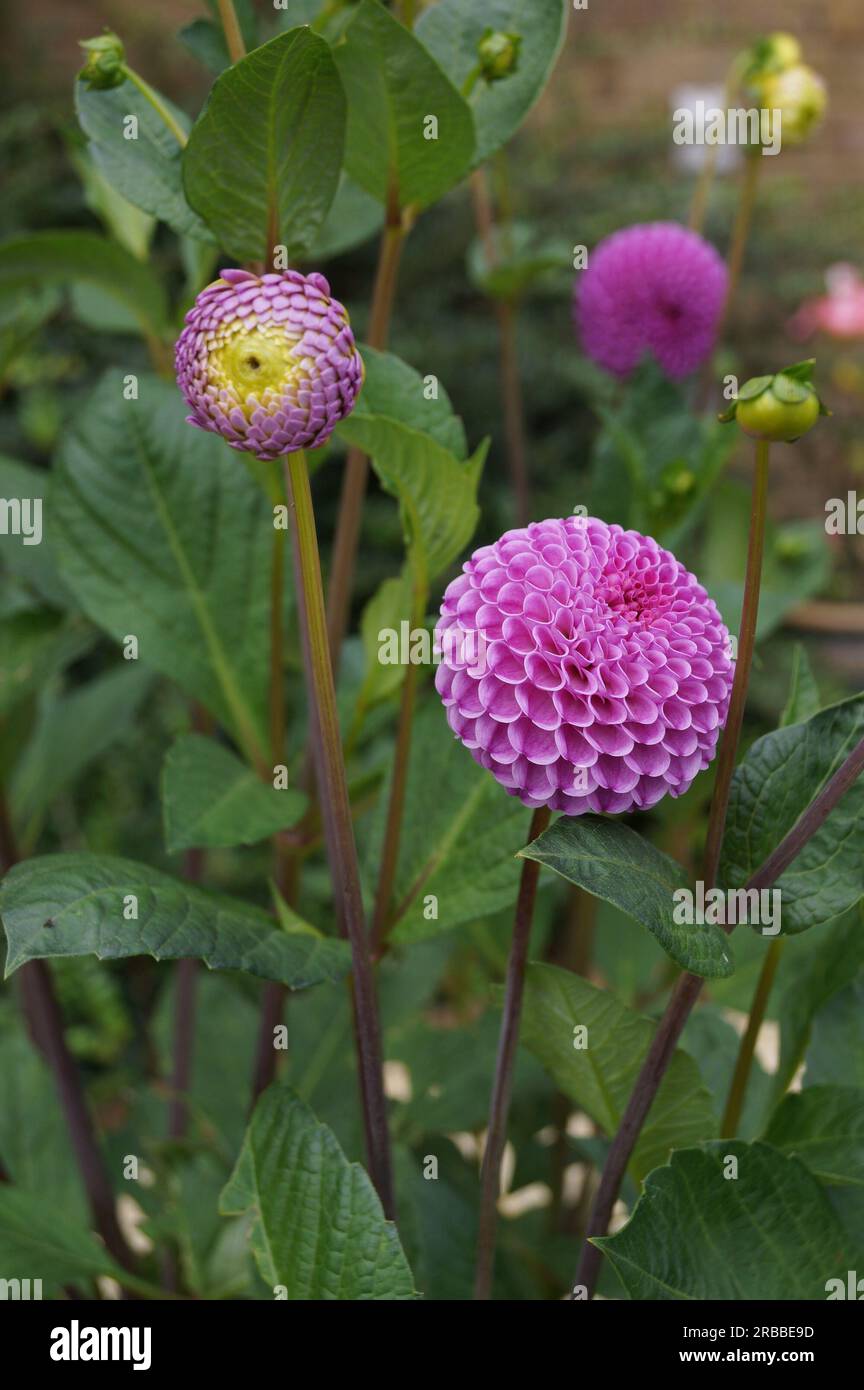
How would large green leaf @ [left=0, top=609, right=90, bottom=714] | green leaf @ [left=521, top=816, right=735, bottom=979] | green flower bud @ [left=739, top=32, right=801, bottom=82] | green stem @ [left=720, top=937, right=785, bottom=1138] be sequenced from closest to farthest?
green leaf @ [left=521, top=816, right=735, bottom=979] < green stem @ [left=720, top=937, right=785, bottom=1138] < large green leaf @ [left=0, top=609, right=90, bottom=714] < green flower bud @ [left=739, top=32, right=801, bottom=82]

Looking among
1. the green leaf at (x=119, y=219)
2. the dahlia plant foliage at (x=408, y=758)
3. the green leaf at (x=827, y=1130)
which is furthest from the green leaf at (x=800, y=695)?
the green leaf at (x=119, y=219)

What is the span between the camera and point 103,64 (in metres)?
0.35

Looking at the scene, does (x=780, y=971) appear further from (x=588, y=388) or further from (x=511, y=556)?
(x=588, y=388)

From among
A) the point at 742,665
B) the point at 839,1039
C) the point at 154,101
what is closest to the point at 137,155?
the point at 154,101

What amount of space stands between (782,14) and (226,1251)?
2117 millimetres

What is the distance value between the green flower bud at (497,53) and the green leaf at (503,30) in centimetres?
2

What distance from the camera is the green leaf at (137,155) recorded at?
37cm

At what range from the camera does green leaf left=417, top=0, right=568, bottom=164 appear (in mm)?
400

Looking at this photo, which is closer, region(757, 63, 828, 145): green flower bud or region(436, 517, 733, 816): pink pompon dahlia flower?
region(436, 517, 733, 816): pink pompon dahlia flower

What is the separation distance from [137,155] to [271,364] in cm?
15

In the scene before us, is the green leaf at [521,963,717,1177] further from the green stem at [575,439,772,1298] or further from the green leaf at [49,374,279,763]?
the green leaf at [49,374,279,763]

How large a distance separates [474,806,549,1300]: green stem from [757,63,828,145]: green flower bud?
17.4 inches


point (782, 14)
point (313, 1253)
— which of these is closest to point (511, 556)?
point (313, 1253)

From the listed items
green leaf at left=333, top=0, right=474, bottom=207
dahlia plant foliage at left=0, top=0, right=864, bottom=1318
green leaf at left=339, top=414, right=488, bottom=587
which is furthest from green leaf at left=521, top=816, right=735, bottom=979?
green leaf at left=333, top=0, right=474, bottom=207
